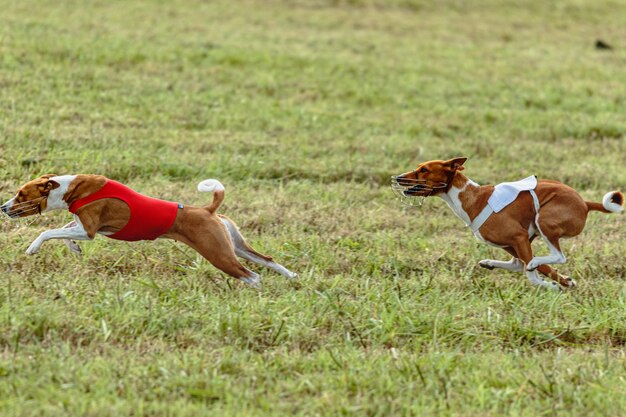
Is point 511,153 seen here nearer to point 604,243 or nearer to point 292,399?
point 604,243

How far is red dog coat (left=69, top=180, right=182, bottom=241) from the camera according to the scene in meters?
6.66

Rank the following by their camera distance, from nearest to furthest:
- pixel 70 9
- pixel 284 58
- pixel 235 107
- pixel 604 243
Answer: pixel 604 243 < pixel 235 107 < pixel 284 58 < pixel 70 9

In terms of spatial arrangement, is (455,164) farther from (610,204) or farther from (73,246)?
(73,246)

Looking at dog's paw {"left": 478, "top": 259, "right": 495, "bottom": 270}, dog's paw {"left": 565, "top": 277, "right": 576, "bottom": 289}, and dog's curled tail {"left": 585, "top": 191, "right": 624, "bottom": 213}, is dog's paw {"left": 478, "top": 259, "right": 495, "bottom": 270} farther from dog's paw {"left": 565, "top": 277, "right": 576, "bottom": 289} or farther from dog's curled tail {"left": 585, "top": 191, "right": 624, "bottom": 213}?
dog's curled tail {"left": 585, "top": 191, "right": 624, "bottom": 213}

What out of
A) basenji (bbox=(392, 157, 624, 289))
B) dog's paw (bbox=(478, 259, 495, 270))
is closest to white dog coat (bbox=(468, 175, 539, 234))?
basenji (bbox=(392, 157, 624, 289))

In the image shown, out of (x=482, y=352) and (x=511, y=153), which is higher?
(x=482, y=352)

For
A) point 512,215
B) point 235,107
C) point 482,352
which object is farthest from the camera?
point 235,107

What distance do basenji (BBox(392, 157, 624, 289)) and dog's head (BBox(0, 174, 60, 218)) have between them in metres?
2.45

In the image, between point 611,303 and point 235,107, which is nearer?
point 611,303

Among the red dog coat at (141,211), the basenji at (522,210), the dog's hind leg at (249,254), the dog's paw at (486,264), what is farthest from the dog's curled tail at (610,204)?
the red dog coat at (141,211)

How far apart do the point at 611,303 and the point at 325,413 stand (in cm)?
278

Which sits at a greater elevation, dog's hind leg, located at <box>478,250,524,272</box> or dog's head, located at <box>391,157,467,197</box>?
dog's head, located at <box>391,157,467,197</box>

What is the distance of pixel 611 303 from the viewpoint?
684cm

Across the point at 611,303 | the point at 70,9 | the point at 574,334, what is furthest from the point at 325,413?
the point at 70,9
